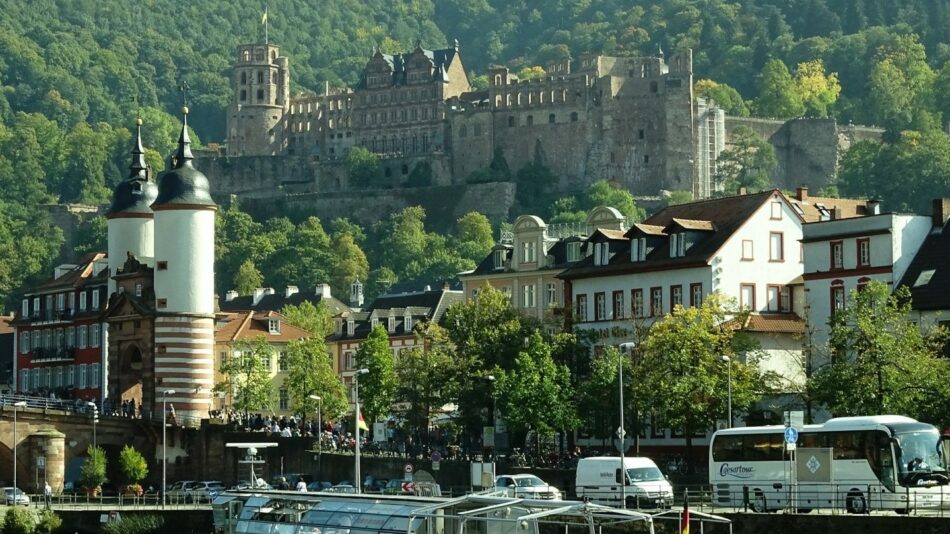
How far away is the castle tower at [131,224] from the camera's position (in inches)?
4560

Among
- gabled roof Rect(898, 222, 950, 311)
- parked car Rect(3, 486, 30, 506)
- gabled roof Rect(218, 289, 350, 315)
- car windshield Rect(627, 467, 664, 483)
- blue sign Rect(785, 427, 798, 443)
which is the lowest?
parked car Rect(3, 486, 30, 506)

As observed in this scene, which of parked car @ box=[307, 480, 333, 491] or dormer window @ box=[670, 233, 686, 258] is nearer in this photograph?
parked car @ box=[307, 480, 333, 491]

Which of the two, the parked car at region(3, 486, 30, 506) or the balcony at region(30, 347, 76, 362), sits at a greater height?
the balcony at region(30, 347, 76, 362)

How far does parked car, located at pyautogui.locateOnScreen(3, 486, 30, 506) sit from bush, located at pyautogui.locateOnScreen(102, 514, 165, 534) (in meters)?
6.32

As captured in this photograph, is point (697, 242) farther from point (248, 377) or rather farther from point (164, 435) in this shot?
point (248, 377)

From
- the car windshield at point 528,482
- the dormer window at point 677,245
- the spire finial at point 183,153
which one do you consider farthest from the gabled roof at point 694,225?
the spire finial at point 183,153

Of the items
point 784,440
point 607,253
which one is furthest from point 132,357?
point 784,440

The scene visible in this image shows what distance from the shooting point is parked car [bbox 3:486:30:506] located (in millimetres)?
89812

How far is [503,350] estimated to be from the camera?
100562 mm

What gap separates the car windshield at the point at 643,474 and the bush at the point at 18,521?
2219 centimetres

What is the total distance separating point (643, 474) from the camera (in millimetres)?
76750

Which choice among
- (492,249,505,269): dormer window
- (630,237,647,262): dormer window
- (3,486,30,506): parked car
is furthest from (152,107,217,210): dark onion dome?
(630,237,647,262): dormer window

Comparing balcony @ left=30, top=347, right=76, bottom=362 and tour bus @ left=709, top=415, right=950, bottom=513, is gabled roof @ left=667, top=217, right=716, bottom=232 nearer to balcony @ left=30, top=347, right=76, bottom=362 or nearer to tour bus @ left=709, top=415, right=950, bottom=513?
tour bus @ left=709, top=415, right=950, bottom=513

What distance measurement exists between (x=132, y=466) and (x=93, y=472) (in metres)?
3.90
